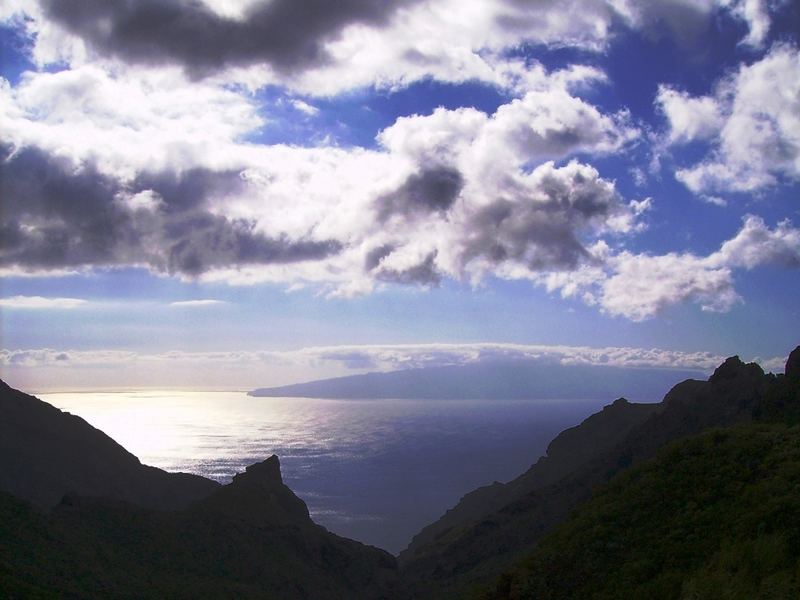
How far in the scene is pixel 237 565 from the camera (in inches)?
1949

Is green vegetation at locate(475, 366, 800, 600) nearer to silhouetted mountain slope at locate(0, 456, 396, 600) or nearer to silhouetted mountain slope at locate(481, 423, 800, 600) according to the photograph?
silhouetted mountain slope at locate(481, 423, 800, 600)

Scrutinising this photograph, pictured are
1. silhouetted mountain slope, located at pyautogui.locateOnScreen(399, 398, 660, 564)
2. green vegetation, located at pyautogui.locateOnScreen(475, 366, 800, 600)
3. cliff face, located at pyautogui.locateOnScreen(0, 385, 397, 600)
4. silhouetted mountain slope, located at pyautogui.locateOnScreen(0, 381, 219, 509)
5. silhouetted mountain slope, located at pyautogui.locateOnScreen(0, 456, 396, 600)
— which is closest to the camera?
green vegetation, located at pyautogui.locateOnScreen(475, 366, 800, 600)

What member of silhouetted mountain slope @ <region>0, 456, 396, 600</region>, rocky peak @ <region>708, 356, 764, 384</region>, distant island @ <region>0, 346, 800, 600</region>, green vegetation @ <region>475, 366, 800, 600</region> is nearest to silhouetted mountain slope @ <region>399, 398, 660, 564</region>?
distant island @ <region>0, 346, 800, 600</region>

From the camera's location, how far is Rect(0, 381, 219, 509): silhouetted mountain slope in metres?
56.0

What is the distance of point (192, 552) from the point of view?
4850cm

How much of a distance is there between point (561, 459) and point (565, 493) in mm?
21291

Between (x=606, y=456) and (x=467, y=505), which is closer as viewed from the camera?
(x=606, y=456)

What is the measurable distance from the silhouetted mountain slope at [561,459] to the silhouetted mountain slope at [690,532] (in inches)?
2186

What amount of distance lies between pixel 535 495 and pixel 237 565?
105 ft

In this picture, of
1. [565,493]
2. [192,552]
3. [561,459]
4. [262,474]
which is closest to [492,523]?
[565,493]

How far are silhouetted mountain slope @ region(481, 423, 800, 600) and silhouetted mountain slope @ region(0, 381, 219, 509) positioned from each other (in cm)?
4655

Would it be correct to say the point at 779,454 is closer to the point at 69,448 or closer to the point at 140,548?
the point at 140,548

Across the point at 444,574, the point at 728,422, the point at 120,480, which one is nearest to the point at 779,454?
the point at 728,422

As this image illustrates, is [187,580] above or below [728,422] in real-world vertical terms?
below
